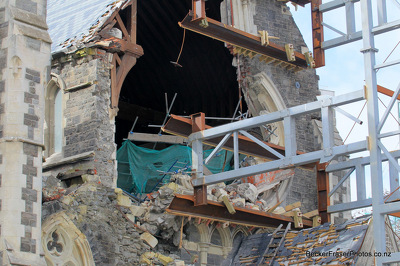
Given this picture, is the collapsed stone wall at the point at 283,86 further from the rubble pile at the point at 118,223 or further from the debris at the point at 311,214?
the rubble pile at the point at 118,223

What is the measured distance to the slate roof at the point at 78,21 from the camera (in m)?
28.1

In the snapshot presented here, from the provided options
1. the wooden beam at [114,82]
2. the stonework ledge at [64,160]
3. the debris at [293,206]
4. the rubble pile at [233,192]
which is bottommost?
the debris at [293,206]

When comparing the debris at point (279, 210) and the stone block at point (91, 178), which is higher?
the stone block at point (91, 178)

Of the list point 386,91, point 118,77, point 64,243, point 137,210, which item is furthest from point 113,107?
point 386,91

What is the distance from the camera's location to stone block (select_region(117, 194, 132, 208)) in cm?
2592

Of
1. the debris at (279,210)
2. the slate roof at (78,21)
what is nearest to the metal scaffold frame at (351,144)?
the debris at (279,210)

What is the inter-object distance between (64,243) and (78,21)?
7305 millimetres

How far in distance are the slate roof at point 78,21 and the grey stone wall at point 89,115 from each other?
20.0 inches

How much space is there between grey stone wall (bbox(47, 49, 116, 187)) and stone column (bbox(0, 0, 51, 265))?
481cm

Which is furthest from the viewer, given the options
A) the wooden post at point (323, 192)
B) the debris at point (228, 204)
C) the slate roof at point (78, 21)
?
the slate roof at point (78, 21)

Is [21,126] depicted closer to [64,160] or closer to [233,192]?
[64,160]

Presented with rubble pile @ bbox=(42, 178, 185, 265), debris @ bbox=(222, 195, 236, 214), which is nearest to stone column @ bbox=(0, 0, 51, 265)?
rubble pile @ bbox=(42, 178, 185, 265)

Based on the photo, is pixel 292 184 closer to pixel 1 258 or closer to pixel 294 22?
pixel 294 22

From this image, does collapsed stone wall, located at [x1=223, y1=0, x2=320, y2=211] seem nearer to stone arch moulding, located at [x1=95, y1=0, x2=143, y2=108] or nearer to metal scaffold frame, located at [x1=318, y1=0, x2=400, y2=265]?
stone arch moulding, located at [x1=95, y1=0, x2=143, y2=108]
